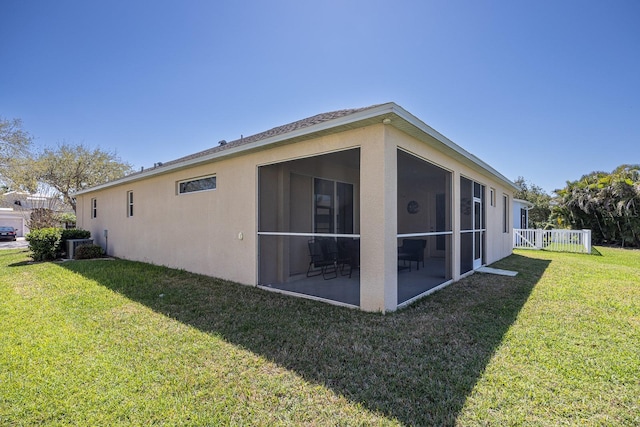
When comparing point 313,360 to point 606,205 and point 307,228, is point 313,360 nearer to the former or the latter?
point 307,228

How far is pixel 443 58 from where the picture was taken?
Result: 27.4ft

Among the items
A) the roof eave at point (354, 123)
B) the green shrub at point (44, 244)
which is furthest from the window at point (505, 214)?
the green shrub at point (44, 244)

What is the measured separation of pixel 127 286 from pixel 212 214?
235 cm

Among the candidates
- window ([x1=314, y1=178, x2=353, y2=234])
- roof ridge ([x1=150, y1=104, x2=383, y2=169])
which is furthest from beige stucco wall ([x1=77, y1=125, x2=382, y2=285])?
window ([x1=314, y1=178, x2=353, y2=234])

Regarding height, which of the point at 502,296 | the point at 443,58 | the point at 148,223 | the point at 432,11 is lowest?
the point at 502,296

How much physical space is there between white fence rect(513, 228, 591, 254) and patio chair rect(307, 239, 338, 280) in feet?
44.1

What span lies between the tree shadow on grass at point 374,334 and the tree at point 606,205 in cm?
1516

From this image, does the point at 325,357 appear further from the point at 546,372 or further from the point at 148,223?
the point at 148,223

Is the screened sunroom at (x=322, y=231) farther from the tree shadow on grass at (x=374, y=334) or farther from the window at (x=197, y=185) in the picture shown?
the window at (x=197, y=185)

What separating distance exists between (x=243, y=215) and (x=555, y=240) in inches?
627

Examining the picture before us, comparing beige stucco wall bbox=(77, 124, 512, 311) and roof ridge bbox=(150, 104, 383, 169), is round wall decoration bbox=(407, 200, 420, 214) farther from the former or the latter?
roof ridge bbox=(150, 104, 383, 169)

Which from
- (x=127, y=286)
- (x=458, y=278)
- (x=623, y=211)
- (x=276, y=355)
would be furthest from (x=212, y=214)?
(x=623, y=211)

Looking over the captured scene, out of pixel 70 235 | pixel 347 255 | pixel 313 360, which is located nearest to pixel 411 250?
pixel 347 255

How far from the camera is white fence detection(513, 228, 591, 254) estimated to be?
13.6 metres
